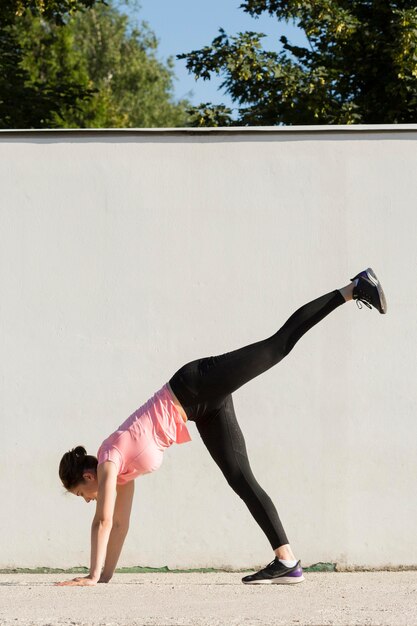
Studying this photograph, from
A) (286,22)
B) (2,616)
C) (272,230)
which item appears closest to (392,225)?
(272,230)

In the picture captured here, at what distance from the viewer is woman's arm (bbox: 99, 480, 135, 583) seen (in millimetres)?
5241

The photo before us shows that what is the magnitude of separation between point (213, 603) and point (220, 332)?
1.77 m

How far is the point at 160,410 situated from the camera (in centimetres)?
501

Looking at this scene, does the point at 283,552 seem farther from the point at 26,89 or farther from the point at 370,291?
the point at 26,89

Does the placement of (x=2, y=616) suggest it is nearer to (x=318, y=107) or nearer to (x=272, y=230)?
(x=272, y=230)

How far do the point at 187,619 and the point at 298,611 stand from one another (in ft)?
1.70

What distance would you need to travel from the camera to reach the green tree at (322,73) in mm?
16125

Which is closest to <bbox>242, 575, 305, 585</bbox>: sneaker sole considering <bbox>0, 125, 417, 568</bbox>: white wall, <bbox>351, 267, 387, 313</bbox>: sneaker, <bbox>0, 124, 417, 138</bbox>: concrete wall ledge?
<bbox>0, 125, 417, 568</bbox>: white wall

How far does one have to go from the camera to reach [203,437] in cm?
522

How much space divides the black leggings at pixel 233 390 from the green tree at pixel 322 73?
36.6ft

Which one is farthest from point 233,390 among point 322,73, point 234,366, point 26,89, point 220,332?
point 26,89

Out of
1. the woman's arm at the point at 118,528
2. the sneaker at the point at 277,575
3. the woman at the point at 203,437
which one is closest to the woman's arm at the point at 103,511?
the woman at the point at 203,437

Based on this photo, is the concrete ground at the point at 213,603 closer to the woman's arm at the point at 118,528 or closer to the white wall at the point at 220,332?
the woman's arm at the point at 118,528

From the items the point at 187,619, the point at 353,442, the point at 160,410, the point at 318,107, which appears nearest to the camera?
A: the point at 187,619
